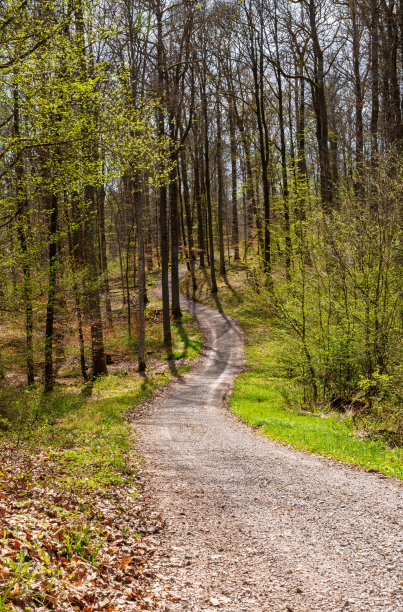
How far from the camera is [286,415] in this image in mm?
12445

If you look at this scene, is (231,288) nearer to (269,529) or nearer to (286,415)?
(286,415)

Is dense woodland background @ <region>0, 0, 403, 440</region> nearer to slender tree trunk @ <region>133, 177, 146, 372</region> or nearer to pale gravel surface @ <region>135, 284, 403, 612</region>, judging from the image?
slender tree trunk @ <region>133, 177, 146, 372</region>

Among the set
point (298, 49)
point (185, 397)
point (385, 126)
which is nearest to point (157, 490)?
point (185, 397)

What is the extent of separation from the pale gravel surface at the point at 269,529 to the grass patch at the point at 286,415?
47 centimetres

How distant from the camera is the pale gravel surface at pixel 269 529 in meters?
4.16

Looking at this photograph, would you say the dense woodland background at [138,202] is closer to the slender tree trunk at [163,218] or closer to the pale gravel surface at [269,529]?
the slender tree trunk at [163,218]

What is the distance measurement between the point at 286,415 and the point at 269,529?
23.4ft

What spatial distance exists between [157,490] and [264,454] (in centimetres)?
272

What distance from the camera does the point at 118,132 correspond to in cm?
1139

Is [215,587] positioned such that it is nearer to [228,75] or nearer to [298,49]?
[298,49]

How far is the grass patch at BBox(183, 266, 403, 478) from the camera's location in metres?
8.27

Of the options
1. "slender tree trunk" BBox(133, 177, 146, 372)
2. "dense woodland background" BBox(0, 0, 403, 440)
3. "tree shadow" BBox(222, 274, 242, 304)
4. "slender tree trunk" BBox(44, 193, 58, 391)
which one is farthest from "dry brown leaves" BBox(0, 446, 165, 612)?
"tree shadow" BBox(222, 274, 242, 304)

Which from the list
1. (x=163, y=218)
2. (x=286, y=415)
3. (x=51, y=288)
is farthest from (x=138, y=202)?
(x=286, y=415)

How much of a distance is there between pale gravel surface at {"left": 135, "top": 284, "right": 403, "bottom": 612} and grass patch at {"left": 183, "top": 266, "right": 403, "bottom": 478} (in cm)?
47
